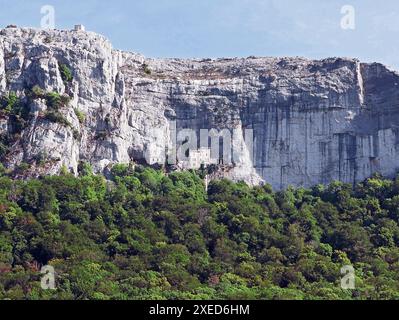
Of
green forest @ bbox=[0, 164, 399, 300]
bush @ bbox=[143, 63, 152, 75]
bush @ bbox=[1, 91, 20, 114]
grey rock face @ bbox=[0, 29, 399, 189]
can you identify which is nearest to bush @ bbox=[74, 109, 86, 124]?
grey rock face @ bbox=[0, 29, 399, 189]

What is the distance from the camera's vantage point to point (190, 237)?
6850 centimetres

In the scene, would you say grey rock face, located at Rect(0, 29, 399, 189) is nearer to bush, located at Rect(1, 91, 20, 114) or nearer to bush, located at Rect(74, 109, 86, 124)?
bush, located at Rect(74, 109, 86, 124)

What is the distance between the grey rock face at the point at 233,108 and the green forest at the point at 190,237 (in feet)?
5.72

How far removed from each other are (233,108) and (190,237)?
1354 cm

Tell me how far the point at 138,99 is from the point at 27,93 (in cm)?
735

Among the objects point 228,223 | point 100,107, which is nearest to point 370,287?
point 228,223

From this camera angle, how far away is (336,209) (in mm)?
73750

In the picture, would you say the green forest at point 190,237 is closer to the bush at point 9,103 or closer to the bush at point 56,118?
the bush at point 56,118

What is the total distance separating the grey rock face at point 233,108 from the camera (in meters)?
76.6

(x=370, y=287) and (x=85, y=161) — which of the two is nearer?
(x=370, y=287)

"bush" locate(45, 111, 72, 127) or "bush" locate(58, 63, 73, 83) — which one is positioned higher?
"bush" locate(58, 63, 73, 83)

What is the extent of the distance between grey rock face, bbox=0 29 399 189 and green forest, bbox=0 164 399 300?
1.74m

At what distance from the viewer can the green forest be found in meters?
60.5
